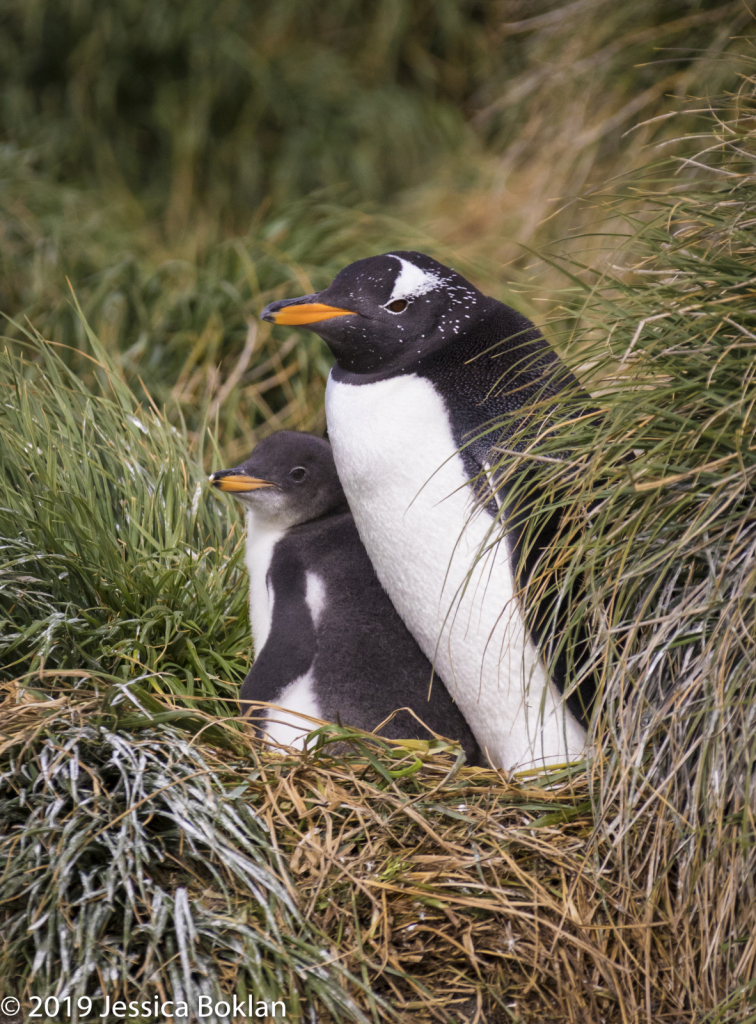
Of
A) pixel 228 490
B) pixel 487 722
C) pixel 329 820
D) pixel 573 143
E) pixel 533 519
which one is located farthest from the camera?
pixel 573 143

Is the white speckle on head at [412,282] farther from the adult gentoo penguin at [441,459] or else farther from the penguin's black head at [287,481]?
the penguin's black head at [287,481]

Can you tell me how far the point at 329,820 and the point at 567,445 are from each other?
0.80 metres

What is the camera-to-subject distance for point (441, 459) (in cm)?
215

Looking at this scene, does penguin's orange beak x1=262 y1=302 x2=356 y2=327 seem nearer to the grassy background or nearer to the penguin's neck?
the grassy background

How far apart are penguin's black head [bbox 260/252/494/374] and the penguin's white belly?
0.22ft

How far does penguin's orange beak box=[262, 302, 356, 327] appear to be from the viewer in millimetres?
2197

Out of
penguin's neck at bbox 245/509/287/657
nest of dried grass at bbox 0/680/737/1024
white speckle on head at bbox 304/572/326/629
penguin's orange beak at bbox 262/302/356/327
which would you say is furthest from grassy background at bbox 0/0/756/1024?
penguin's orange beak at bbox 262/302/356/327

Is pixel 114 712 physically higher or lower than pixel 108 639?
higher

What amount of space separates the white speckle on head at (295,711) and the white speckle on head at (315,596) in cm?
14

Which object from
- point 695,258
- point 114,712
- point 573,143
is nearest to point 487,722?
point 114,712

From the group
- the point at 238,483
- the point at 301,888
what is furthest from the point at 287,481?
the point at 301,888

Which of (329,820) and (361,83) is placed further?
(361,83)

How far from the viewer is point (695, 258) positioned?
1916 millimetres

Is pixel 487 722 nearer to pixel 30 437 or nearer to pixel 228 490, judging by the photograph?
pixel 228 490
